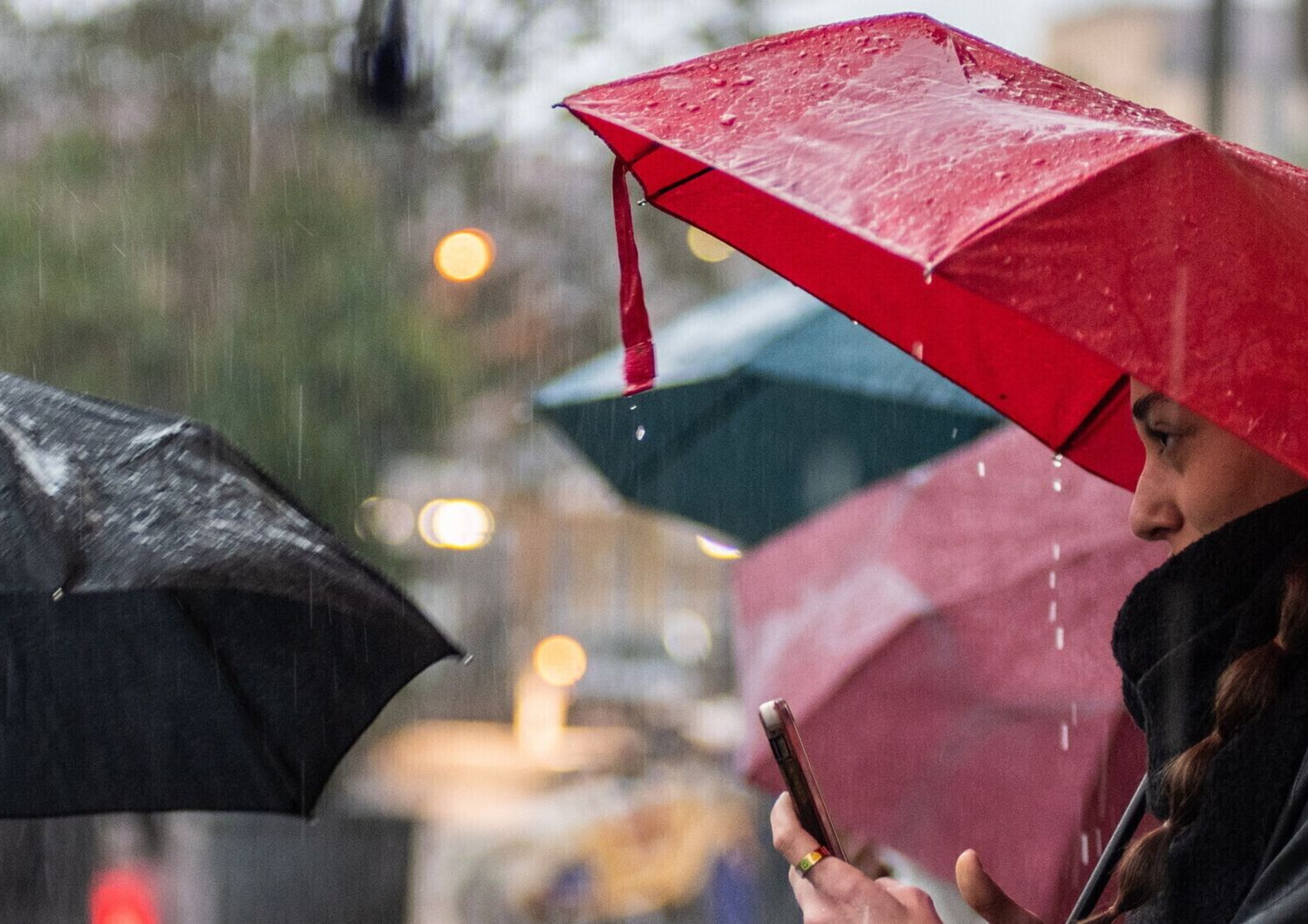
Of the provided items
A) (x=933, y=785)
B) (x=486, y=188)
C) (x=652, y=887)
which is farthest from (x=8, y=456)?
(x=486, y=188)

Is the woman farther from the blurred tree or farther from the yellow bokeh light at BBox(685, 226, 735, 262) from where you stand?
the yellow bokeh light at BBox(685, 226, 735, 262)

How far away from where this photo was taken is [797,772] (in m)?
1.99

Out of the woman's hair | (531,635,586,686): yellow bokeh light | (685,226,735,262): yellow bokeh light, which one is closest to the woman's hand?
the woman's hair

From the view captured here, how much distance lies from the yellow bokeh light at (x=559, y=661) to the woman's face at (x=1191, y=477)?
1669cm

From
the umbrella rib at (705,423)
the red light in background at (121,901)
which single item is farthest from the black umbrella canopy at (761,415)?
the red light in background at (121,901)

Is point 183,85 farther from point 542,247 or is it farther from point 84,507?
point 84,507

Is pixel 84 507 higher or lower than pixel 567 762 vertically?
higher

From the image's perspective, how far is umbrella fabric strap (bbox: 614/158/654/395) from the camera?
7.61ft

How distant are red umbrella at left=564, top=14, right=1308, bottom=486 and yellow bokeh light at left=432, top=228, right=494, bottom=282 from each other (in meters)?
12.2

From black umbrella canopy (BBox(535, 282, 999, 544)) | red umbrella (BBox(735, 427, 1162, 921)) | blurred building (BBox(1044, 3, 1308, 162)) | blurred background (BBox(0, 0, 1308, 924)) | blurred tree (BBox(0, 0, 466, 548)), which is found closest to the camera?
red umbrella (BBox(735, 427, 1162, 921))

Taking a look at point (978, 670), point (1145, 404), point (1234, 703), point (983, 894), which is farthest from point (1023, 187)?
point (978, 670)

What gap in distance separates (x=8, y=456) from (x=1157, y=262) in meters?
1.56

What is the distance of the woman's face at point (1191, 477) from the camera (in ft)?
6.19

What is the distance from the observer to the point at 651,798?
8.55 metres
